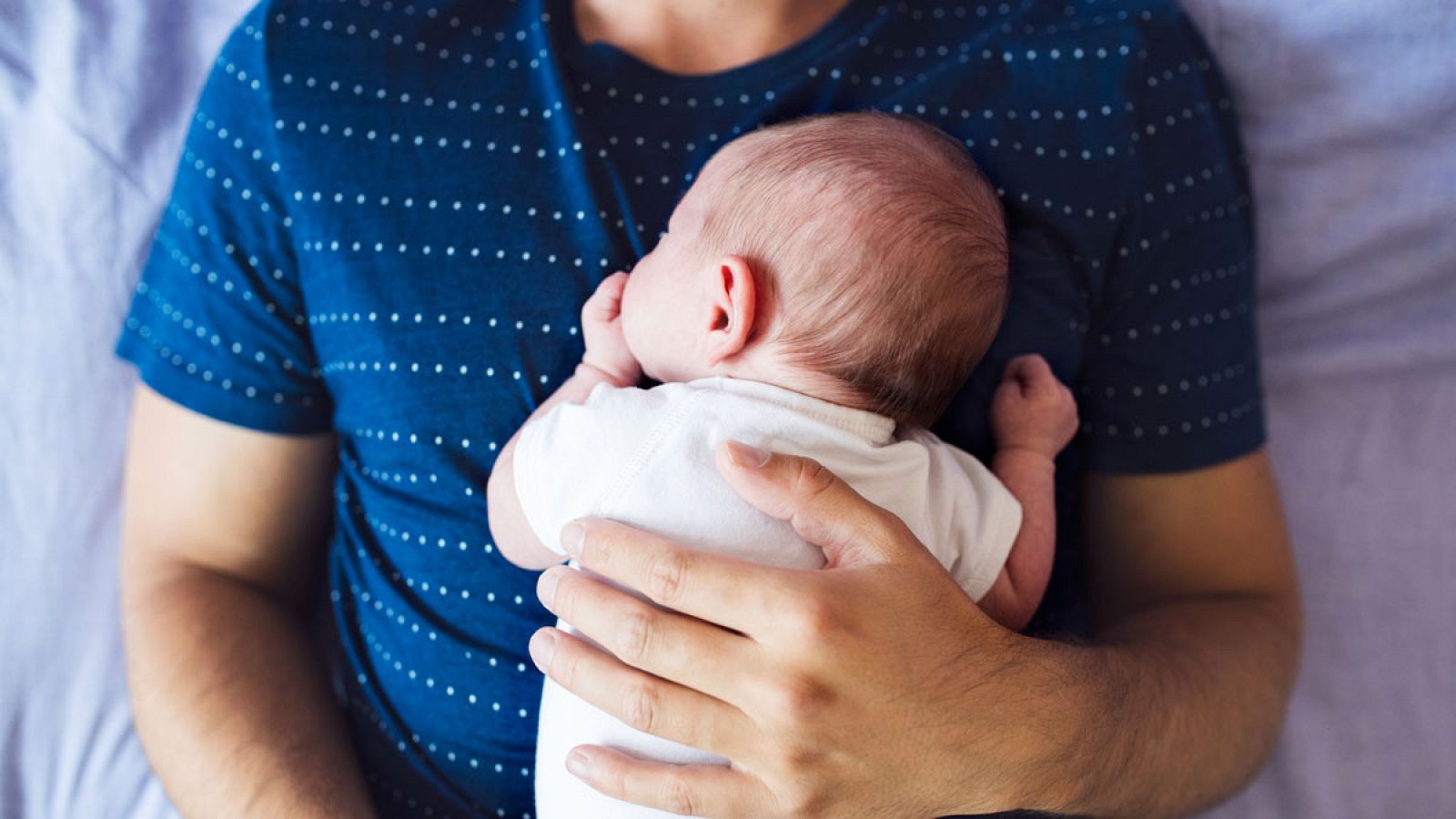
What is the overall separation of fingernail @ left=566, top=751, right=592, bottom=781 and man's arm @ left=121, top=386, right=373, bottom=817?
332 mm

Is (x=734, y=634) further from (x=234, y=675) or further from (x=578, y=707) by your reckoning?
(x=234, y=675)

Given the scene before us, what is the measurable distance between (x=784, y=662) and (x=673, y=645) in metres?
0.09

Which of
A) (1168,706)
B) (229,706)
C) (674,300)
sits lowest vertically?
(1168,706)

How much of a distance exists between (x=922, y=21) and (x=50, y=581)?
1201 mm

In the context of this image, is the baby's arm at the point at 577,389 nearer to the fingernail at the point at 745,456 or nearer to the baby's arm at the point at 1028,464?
the fingernail at the point at 745,456

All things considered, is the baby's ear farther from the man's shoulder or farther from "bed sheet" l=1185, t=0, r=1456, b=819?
"bed sheet" l=1185, t=0, r=1456, b=819

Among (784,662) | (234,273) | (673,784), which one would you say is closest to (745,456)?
(784,662)

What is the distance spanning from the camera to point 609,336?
934 millimetres

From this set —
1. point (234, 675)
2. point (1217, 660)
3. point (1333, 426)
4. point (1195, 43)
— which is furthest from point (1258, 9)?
point (234, 675)

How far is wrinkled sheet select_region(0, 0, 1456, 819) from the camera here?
47.5 inches

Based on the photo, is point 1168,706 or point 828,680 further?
point 1168,706

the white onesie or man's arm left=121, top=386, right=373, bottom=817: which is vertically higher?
the white onesie

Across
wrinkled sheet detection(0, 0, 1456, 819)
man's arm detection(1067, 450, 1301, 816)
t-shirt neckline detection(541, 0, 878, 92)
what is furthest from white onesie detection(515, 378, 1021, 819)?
wrinkled sheet detection(0, 0, 1456, 819)

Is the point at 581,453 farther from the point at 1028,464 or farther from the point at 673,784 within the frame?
the point at 1028,464
